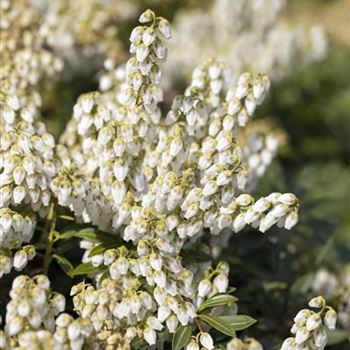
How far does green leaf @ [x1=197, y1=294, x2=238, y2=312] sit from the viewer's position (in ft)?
8.20

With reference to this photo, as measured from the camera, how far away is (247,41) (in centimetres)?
555

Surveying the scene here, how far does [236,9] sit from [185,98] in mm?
2970

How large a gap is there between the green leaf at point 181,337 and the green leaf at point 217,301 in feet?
0.39

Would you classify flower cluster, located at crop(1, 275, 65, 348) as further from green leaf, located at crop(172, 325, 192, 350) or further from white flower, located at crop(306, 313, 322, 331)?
white flower, located at crop(306, 313, 322, 331)

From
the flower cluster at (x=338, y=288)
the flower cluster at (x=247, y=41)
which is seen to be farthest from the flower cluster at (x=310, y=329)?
the flower cluster at (x=247, y=41)

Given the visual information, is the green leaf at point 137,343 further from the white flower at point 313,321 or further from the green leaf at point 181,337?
the white flower at point 313,321

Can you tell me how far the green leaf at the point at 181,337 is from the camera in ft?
7.77

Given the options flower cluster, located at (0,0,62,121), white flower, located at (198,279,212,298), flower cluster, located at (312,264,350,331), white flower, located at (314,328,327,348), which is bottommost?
flower cluster, located at (312,264,350,331)

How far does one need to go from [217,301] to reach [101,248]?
437mm

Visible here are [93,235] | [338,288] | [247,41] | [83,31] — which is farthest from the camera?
[247,41]

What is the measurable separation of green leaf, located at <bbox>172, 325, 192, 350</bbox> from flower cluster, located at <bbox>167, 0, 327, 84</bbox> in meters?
3.22

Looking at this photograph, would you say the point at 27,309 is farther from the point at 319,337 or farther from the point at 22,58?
the point at 22,58

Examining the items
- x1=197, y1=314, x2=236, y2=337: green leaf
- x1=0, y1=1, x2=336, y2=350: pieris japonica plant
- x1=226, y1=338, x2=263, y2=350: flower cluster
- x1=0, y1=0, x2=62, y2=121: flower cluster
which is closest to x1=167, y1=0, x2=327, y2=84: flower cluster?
x1=0, y1=0, x2=62, y2=121: flower cluster

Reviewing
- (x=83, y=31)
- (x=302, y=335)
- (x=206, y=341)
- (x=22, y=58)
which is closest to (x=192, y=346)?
(x=206, y=341)
